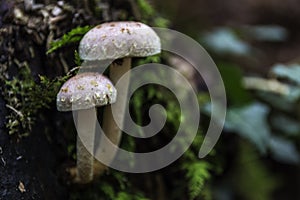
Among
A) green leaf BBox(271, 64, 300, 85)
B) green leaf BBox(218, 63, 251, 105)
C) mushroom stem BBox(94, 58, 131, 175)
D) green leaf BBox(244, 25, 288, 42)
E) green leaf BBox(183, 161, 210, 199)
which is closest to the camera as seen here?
mushroom stem BBox(94, 58, 131, 175)

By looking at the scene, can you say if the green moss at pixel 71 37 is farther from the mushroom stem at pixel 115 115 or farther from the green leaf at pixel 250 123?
the green leaf at pixel 250 123

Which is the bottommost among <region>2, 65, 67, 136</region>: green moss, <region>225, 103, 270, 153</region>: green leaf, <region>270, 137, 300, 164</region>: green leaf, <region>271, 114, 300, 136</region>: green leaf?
<region>270, 137, 300, 164</region>: green leaf

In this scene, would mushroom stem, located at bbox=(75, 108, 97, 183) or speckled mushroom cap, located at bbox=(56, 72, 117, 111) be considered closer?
speckled mushroom cap, located at bbox=(56, 72, 117, 111)

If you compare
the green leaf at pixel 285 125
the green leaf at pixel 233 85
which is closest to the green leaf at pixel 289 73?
the green leaf at pixel 233 85

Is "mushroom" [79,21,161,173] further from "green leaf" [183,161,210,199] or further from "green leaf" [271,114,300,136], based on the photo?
"green leaf" [271,114,300,136]

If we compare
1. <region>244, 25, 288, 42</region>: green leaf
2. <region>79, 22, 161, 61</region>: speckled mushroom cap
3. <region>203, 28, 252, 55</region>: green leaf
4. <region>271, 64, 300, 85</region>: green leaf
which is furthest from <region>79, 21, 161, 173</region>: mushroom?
<region>244, 25, 288, 42</region>: green leaf

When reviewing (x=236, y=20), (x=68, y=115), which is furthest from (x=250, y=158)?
(x=236, y=20)
